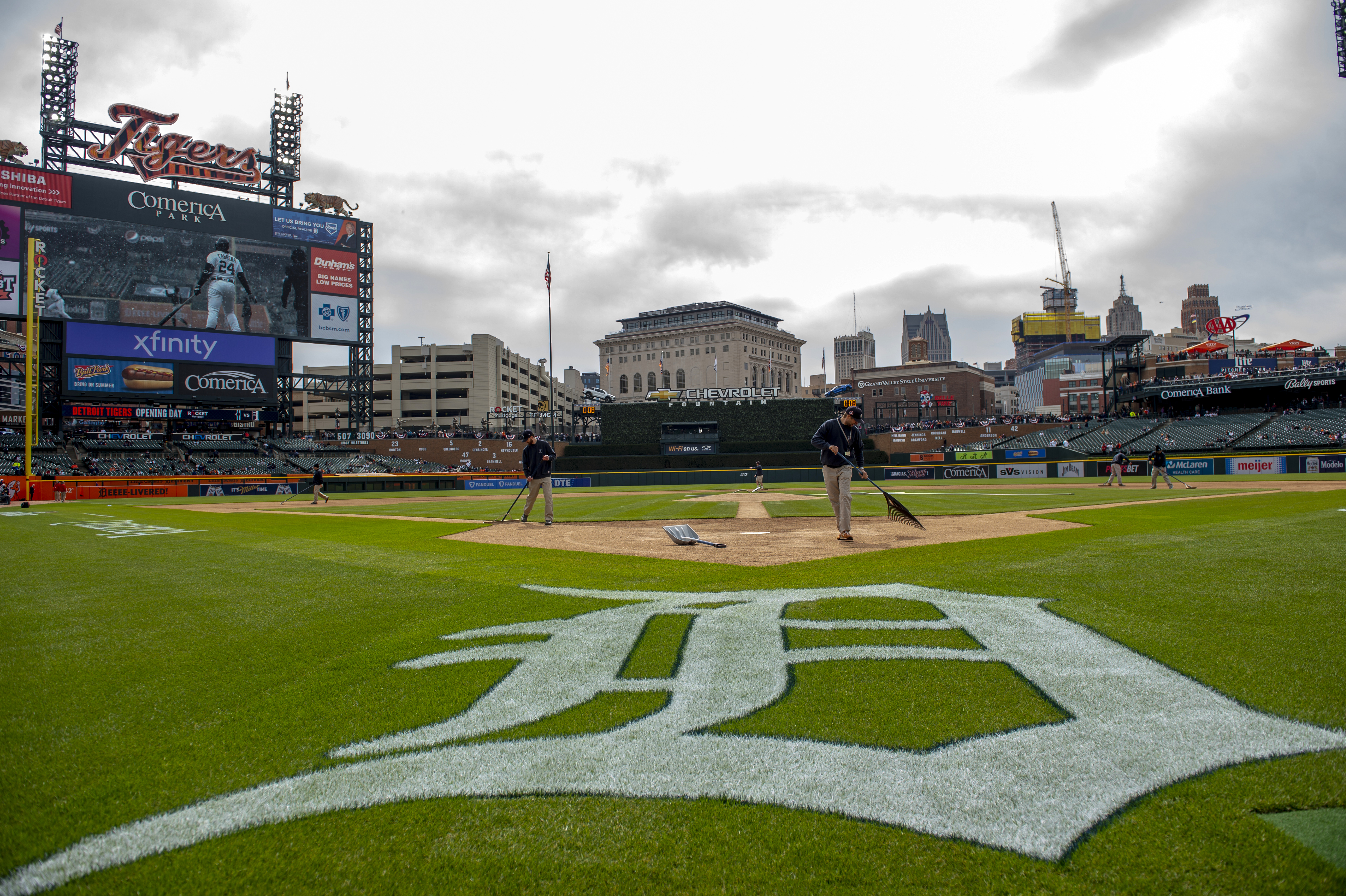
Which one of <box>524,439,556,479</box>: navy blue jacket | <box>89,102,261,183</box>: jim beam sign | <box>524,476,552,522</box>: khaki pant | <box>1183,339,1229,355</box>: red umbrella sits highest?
<box>89,102,261,183</box>: jim beam sign

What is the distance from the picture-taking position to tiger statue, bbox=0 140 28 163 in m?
44.4

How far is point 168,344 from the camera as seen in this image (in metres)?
46.8

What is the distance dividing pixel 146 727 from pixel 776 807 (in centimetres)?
278

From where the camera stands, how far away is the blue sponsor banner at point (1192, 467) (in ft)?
120

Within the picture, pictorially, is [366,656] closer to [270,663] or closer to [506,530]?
[270,663]

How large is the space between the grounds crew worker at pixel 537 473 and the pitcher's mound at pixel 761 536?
368 millimetres

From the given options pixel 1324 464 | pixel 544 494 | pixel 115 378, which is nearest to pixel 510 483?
pixel 544 494

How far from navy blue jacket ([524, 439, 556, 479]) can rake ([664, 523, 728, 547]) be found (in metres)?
4.27

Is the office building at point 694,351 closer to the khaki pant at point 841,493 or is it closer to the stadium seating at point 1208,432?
the stadium seating at point 1208,432

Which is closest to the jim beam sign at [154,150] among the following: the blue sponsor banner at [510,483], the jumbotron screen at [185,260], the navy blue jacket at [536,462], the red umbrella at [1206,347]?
the jumbotron screen at [185,260]

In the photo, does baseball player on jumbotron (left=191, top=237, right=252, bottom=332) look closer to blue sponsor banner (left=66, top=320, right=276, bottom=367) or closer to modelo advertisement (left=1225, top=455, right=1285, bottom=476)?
blue sponsor banner (left=66, top=320, right=276, bottom=367)

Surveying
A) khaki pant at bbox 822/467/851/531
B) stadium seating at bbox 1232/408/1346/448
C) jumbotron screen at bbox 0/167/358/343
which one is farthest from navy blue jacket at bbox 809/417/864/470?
jumbotron screen at bbox 0/167/358/343

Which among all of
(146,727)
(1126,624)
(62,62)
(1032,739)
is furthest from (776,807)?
(62,62)

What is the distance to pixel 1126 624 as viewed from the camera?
14.2 feet
